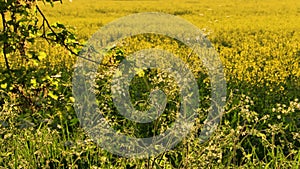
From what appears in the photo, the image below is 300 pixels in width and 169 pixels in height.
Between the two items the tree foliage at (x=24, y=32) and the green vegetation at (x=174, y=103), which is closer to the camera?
the green vegetation at (x=174, y=103)

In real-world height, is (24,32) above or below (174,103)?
above

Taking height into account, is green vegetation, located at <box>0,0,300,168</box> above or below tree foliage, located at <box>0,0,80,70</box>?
below

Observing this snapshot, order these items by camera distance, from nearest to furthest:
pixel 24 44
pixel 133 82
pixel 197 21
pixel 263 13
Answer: pixel 24 44 < pixel 133 82 < pixel 197 21 < pixel 263 13

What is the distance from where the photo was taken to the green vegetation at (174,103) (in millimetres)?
2707

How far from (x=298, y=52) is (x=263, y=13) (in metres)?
10.0

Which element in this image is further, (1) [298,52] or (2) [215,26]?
(2) [215,26]

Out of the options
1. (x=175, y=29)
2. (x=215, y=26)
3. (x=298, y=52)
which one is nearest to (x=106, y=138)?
(x=298, y=52)

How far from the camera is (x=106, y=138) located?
3.26m

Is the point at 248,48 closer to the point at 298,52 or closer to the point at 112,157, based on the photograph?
the point at 298,52

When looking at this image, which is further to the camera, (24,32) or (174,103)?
(174,103)

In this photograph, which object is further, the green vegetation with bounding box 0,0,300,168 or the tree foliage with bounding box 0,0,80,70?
the tree foliage with bounding box 0,0,80,70

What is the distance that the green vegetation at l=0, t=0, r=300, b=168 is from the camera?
2707 mm

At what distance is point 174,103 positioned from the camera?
5238 mm

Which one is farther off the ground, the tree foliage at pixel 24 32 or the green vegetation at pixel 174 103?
the tree foliage at pixel 24 32
